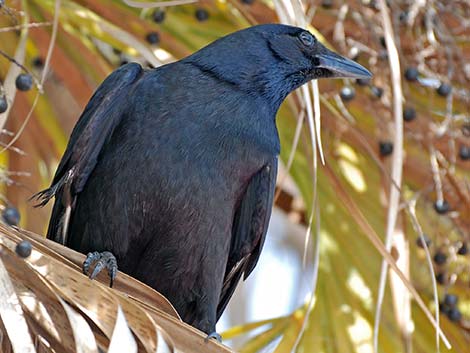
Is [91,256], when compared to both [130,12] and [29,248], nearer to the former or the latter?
[29,248]

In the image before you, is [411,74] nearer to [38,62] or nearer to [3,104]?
[38,62]

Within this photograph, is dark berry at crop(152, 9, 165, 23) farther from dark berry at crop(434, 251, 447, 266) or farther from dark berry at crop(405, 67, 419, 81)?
dark berry at crop(434, 251, 447, 266)

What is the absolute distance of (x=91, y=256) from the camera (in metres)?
2.67

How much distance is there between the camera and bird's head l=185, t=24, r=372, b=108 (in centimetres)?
331

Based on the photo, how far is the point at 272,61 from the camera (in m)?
3.43

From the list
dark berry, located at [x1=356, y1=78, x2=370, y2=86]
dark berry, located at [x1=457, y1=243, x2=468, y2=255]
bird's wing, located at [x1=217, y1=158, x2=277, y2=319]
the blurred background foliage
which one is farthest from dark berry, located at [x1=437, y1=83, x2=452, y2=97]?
bird's wing, located at [x1=217, y1=158, x2=277, y2=319]

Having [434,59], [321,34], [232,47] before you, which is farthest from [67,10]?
[434,59]

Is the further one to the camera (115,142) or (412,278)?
(412,278)

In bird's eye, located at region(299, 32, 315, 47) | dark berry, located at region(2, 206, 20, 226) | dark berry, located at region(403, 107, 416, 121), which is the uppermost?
bird's eye, located at region(299, 32, 315, 47)

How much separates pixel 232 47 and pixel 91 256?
99 cm

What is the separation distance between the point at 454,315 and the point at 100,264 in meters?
1.26

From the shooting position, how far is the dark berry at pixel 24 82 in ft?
8.87

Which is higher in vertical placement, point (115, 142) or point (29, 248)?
point (115, 142)

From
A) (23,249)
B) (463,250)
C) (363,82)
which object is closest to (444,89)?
(363,82)
